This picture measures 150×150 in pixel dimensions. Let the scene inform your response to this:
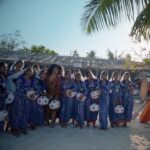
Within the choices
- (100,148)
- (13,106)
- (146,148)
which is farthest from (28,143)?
(146,148)

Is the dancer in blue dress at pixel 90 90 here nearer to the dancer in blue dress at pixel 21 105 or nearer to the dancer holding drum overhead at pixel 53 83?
the dancer holding drum overhead at pixel 53 83

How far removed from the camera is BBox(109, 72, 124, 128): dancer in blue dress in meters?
7.17

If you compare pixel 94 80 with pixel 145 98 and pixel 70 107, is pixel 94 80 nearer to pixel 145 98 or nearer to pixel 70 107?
pixel 70 107

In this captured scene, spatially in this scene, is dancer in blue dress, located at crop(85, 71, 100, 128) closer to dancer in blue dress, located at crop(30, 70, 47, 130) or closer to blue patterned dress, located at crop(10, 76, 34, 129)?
dancer in blue dress, located at crop(30, 70, 47, 130)

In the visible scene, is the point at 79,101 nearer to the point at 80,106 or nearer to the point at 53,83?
the point at 80,106

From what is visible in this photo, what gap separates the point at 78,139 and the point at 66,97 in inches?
52.5

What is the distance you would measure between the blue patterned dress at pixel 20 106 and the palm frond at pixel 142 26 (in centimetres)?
270

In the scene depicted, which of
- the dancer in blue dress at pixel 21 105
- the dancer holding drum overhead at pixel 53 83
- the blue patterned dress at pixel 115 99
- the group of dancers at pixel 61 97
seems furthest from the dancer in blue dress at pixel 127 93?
the dancer in blue dress at pixel 21 105

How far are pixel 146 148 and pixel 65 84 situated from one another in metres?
2.58

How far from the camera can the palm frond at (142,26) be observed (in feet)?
15.7

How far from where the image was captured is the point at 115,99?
23.5 ft

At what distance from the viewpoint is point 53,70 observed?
664cm

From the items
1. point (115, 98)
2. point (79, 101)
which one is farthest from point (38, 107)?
point (115, 98)

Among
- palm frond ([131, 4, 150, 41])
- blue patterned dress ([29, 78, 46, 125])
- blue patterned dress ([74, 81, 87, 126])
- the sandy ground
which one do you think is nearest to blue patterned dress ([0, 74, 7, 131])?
the sandy ground
